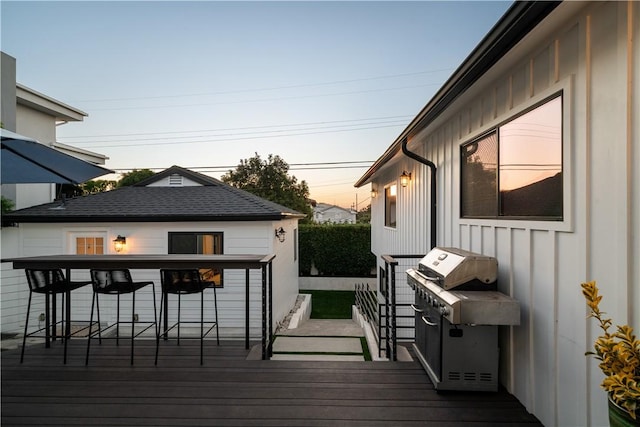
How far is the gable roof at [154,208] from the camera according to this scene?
280 inches

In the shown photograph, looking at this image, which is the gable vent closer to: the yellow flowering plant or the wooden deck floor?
the wooden deck floor

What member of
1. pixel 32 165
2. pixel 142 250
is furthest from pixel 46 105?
pixel 32 165

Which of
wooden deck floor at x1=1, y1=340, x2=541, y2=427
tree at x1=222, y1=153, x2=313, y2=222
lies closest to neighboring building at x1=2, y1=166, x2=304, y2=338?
wooden deck floor at x1=1, y1=340, x2=541, y2=427

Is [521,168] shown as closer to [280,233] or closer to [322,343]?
[322,343]

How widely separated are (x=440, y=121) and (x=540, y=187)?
6.44 ft

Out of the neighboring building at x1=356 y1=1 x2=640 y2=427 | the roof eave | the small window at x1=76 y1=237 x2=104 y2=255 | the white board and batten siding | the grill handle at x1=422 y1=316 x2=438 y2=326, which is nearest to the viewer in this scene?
the neighboring building at x1=356 y1=1 x2=640 y2=427

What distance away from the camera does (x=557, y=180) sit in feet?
6.76

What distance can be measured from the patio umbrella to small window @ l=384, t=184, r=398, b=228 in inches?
255

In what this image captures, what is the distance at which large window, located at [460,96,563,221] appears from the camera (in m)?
2.09

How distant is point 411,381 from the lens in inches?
112

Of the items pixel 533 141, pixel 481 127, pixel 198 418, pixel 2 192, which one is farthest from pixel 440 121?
pixel 2 192

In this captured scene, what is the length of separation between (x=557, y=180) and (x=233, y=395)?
2968 mm

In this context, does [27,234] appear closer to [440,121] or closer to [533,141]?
[440,121]

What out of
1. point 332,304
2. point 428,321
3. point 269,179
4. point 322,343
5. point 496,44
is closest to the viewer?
point 496,44
